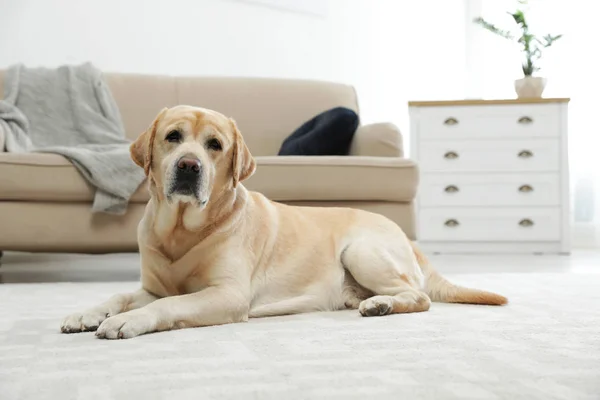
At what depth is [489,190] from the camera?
439cm

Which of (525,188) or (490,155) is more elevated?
(490,155)

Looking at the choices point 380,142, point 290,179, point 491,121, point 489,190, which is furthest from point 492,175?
point 290,179

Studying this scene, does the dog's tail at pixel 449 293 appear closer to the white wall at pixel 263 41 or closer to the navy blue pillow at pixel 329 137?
the navy blue pillow at pixel 329 137

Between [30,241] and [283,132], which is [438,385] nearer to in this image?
[30,241]

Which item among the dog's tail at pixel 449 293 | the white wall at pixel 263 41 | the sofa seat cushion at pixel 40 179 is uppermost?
the white wall at pixel 263 41

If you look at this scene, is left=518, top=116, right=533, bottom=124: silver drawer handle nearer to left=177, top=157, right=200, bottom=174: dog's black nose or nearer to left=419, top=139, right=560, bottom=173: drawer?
left=419, top=139, right=560, bottom=173: drawer

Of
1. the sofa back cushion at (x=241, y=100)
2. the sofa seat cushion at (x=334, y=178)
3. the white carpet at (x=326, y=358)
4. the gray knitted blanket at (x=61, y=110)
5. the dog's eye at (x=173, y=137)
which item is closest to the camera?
the white carpet at (x=326, y=358)

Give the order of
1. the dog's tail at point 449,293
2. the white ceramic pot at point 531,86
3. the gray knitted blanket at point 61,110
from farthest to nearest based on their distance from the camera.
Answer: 1. the white ceramic pot at point 531,86
2. the gray knitted blanket at point 61,110
3. the dog's tail at point 449,293

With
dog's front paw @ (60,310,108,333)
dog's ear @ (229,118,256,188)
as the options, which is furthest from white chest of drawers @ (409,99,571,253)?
dog's front paw @ (60,310,108,333)

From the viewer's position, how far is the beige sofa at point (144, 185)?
8.65 feet

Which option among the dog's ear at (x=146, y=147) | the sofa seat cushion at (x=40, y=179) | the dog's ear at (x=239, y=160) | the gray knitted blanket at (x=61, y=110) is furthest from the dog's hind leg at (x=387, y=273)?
the gray knitted blanket at (x=61, y=110)

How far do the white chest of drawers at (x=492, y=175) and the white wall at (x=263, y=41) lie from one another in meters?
0.89

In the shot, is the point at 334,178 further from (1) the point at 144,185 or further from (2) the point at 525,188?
(2) the point at 525,188

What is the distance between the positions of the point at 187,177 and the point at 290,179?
1.32 meters
